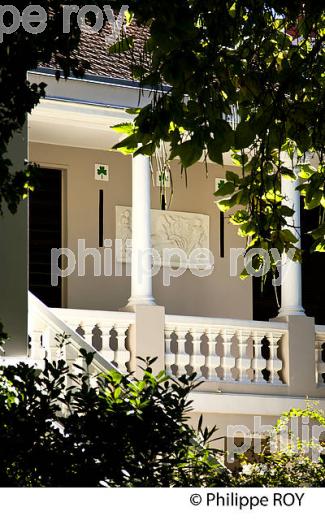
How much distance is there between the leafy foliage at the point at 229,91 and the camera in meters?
6.15

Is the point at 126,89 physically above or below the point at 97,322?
above

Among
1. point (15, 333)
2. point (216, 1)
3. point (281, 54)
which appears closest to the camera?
point (216, 1)

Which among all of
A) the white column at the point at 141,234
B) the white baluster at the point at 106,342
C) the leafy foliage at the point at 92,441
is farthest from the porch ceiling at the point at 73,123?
the leafy foliage at the point at 92,441

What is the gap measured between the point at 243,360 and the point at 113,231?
2.68 m

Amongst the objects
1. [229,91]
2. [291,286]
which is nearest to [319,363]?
→ [291,286]

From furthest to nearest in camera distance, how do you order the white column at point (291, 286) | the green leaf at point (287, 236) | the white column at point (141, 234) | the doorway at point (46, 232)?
the doorway at point (46, 232)
the white column at point (291, 286)
the white column at point (141, 234)
the green leaf at point (287, 236)

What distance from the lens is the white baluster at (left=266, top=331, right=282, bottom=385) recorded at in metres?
→ 14.8

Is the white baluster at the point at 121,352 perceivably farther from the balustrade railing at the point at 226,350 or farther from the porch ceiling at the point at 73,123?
the porch ceiling at the point at 73,123

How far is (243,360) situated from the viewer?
48.1 feet

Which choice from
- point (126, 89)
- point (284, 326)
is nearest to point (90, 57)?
point (126, 89)

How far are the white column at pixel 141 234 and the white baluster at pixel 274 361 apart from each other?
1751mm

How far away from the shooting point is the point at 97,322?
13820mm

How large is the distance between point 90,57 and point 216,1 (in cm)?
753

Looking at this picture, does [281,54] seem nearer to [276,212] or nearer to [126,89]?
[276,212]
